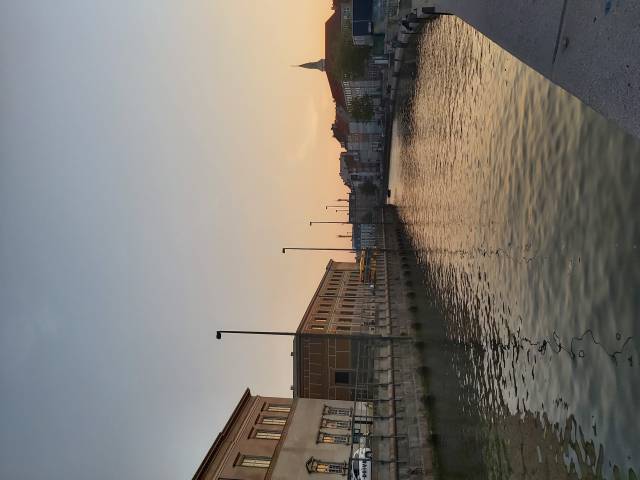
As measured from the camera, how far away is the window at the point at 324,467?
3453 centimetres

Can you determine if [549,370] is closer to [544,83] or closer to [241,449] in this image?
[544,83]

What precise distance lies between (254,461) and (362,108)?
70.3 m

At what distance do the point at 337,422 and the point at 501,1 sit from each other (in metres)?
35.4

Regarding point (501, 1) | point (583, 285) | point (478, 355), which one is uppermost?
point (501, 1)

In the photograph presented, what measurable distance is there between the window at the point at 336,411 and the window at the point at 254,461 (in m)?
7.72

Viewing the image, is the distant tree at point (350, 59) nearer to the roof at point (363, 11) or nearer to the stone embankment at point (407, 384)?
the roof at point (363, 11)

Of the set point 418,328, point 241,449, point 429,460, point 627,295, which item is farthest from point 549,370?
point 241,449

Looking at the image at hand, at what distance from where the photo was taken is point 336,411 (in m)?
42.9

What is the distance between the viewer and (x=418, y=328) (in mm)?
32469

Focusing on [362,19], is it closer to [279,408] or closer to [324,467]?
[279,408]

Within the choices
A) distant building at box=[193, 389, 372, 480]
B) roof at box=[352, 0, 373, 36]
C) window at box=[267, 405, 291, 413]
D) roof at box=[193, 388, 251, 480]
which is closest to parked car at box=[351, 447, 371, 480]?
distant building at box=[193, 389, 372, 480]

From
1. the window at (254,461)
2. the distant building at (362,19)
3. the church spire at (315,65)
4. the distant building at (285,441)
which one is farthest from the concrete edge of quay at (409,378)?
the church spire at (315,65)

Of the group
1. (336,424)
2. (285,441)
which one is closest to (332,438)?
(336,424)

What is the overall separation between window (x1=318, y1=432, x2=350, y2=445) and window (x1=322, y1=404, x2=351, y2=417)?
3.38 metres
